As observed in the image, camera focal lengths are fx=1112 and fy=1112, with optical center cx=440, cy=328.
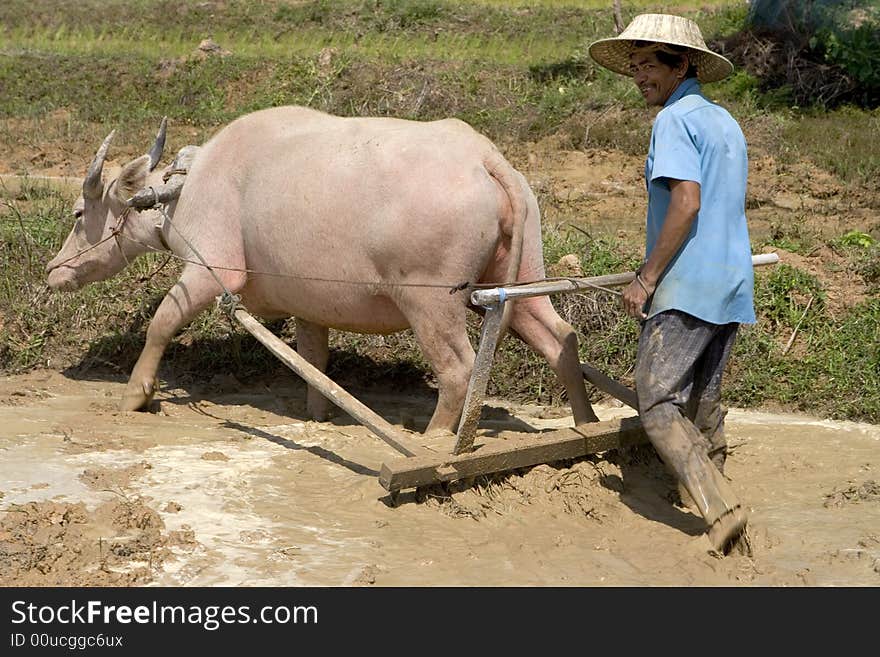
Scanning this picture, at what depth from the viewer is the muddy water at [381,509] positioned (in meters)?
3.84

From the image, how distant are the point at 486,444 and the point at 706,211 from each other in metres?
1.30

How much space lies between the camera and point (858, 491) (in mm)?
4688

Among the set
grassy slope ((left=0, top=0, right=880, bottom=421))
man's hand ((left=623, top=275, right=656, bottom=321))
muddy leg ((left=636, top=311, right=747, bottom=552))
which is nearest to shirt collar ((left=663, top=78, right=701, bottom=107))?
man's hand ((left=623, top=275, right=656, bottom=321))

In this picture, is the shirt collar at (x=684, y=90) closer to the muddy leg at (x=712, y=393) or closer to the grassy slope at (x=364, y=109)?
the muddy leg at (x=712, y=393)

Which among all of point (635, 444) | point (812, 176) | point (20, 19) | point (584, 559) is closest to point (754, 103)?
point (812, 176)

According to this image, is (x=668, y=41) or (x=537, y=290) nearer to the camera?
(x=668, y=41)

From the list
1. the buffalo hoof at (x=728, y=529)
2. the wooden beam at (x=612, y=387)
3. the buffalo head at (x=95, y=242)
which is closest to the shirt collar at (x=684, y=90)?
the wooden beam at (x=612, y=387)

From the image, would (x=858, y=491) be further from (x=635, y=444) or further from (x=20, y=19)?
(x=20, y=19)

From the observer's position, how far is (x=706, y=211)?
13.0 feet

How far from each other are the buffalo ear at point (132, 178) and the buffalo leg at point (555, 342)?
2338 millimetres

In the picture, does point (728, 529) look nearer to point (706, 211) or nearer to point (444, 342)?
point (706, 211)

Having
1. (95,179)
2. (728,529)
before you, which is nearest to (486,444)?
(728,529)

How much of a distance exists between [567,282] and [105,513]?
195 cm

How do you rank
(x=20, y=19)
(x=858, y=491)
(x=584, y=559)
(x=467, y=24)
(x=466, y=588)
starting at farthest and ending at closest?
(x=20, y=19) → (x=467, y=24) → (x=858, y=491) → (x=584, y=559) → (x=466, y=588)
